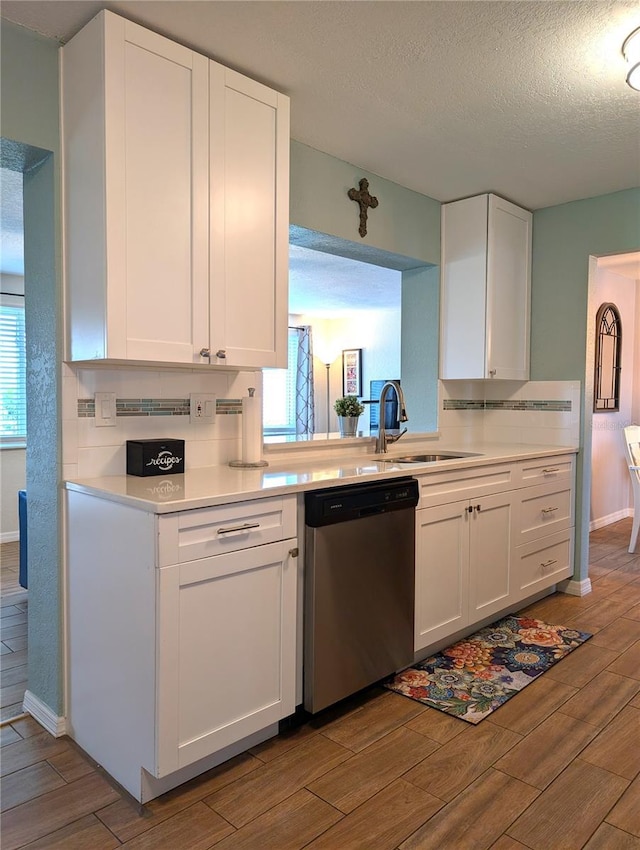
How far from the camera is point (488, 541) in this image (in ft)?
9.82

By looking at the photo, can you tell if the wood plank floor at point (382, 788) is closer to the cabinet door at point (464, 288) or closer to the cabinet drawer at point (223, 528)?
the cabinet drawer at point (223, 528)

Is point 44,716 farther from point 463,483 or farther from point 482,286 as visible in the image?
point 482,286

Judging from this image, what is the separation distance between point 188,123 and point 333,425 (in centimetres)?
644

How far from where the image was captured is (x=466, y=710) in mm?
2301

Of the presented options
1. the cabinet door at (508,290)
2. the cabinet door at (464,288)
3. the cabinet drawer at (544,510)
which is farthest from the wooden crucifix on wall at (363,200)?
the cabinet drawer at (544,510)

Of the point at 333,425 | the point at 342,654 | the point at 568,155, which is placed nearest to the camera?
the point at 342,654

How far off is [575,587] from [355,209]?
102 inches

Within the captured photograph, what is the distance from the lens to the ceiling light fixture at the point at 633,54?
77.1 inches

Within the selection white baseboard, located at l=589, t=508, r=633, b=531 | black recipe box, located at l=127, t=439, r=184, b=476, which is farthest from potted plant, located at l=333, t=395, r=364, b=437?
white baseboard, located at l=589, t=508, r=633, b=531

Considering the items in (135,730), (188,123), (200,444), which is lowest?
(135,730)

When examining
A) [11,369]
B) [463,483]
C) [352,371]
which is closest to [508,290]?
[463,483]

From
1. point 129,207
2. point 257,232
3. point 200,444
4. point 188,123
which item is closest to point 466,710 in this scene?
point 200,444

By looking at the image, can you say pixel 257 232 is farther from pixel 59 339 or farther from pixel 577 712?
pixel 577 712

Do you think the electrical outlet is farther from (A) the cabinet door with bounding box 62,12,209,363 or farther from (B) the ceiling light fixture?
(B) the ceiling light fixture
